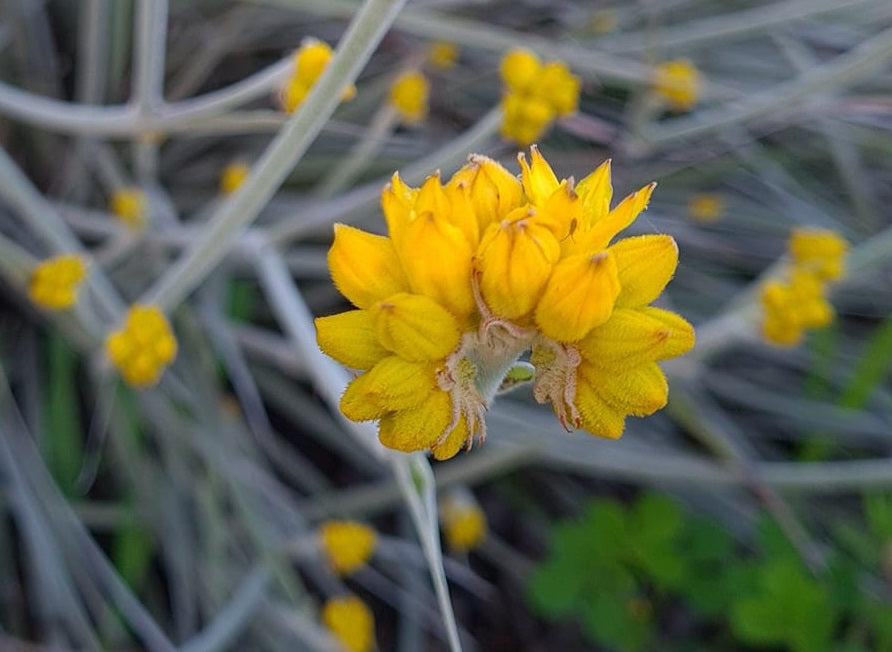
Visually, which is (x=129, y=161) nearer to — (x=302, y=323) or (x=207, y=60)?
(x=207, y=60)

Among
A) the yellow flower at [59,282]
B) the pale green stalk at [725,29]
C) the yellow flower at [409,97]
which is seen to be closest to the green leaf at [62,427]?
the yellow flower at [59,282]

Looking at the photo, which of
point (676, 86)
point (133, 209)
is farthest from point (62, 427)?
point (676, 86)

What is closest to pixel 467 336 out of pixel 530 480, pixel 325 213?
pixel 325 213

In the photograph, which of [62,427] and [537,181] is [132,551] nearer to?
[62,427]

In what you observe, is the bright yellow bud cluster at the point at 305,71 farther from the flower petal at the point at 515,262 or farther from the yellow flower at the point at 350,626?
the yellow flower at the point at 350,626

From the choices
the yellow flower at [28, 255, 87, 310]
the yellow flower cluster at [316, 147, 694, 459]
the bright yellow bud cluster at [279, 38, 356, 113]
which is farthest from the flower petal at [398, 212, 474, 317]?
the yellow flower at [28, 255, 87, 310]
